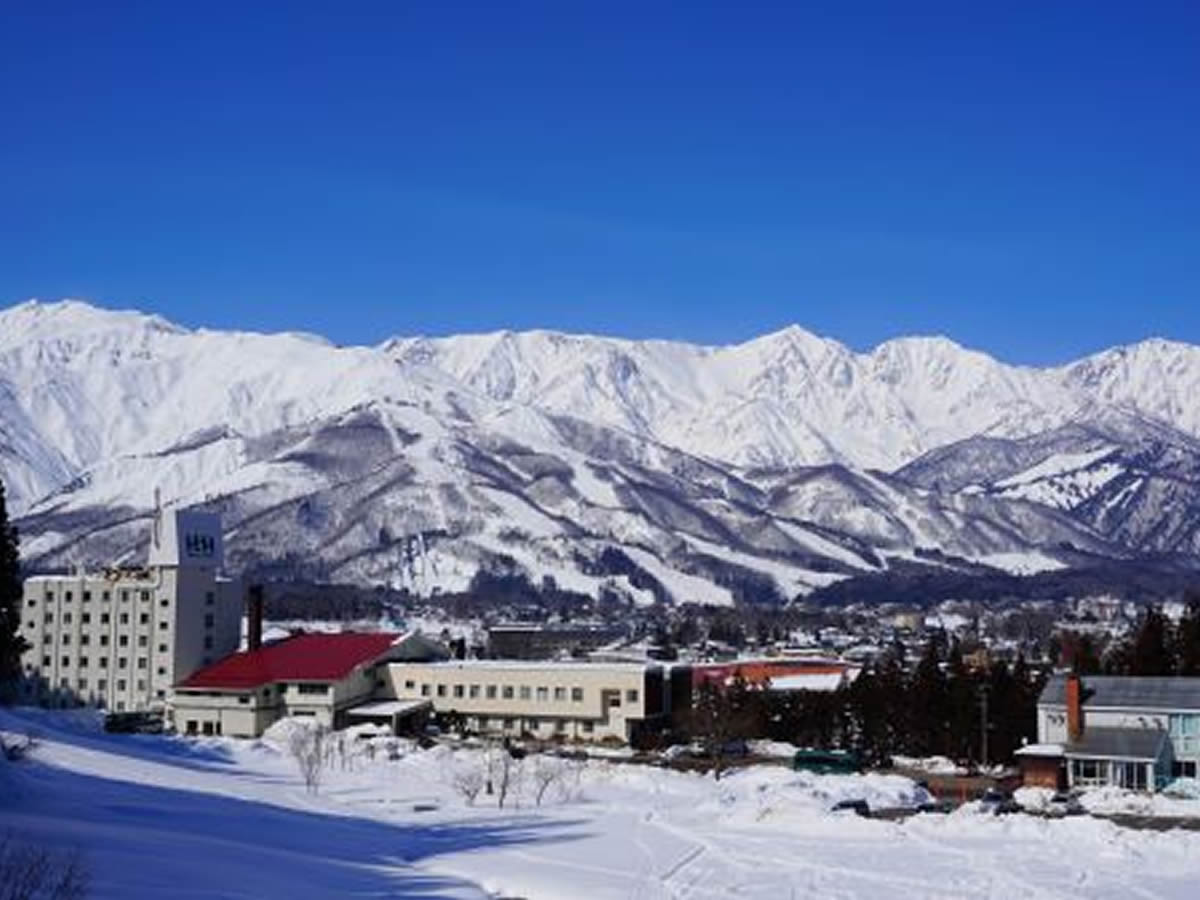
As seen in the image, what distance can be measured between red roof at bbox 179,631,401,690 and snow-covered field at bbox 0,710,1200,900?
1005 inches

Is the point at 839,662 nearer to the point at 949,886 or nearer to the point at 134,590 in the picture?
the point at 134,590

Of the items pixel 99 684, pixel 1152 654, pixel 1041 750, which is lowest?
pixel 1041 750

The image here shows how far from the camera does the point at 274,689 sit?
85125 millimetres

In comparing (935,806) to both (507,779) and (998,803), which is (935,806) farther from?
(507,779)

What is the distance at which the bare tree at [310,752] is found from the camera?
55.5m

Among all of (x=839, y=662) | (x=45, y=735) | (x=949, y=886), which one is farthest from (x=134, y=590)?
(x=949, y=886)

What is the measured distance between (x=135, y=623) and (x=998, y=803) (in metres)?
57.3

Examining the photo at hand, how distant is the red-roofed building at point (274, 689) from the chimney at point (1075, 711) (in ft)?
126

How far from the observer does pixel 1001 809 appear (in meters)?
50.9

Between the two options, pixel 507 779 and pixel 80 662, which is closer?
pixel 507 779

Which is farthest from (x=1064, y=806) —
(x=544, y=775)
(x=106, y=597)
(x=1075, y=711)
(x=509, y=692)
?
(x=106, y=597)

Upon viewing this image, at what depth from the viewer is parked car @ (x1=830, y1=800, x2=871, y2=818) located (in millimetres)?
48906

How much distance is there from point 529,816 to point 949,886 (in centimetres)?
1693

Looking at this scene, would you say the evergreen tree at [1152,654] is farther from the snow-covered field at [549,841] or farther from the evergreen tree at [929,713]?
the snow-covered field at [549,841]
